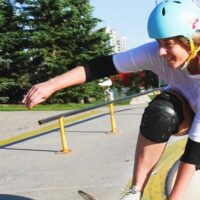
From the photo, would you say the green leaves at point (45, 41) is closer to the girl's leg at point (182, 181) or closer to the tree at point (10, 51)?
the tree at point (10, 51)

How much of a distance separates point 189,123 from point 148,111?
321 mm

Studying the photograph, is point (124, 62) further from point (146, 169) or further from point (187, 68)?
point (146, 169)

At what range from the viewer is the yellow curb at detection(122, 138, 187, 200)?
3916mm

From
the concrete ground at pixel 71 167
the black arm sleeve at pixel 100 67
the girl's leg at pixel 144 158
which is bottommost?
the concrete ground at pixel 71 167

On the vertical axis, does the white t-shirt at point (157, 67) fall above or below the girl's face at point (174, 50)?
below

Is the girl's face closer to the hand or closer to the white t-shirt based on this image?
the white t-shirt

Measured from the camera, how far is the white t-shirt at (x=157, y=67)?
2.77m

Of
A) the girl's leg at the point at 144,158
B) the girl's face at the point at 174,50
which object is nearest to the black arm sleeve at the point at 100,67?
the girl's leg at the point at 144,158

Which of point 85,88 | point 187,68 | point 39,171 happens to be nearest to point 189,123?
point 187,68

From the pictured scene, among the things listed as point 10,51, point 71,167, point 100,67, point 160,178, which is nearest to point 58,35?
point 10,51

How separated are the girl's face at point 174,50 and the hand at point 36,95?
70cm

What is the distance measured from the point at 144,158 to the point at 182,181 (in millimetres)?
553

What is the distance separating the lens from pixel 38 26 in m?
27.1

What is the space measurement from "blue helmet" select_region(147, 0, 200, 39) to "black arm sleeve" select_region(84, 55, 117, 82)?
1.77ft
